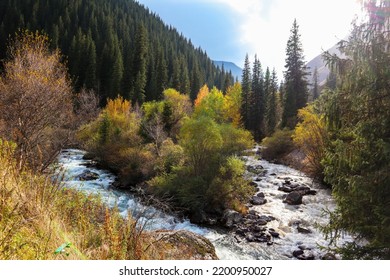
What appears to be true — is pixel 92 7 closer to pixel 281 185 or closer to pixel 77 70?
pixel 77 70

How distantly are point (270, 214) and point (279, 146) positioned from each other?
1574cm

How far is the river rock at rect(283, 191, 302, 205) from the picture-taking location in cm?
1567

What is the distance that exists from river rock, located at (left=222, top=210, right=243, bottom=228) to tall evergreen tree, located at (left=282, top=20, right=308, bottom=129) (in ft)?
73.8

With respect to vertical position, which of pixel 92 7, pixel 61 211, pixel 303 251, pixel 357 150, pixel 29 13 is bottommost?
pixel 303 251

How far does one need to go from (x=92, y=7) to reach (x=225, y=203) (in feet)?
278

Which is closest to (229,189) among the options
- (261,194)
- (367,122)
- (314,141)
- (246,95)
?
(261,194)

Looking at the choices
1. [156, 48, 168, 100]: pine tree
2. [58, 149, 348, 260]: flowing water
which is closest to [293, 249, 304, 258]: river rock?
[58, 149, 348, 260]: flowing water

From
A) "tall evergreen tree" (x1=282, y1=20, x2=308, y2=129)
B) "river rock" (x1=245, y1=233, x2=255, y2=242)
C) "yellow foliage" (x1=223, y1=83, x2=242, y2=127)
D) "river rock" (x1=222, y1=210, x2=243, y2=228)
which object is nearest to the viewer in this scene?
"river rock" (x1=245, y1=233, x2=255, y2=242)

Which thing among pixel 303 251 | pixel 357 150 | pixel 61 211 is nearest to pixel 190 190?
pixel 303 251

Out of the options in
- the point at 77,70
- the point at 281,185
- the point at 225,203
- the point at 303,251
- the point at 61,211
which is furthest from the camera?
the point at 77,70

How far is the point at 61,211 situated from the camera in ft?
11.9

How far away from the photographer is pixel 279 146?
94.8ft

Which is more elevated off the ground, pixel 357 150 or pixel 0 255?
pixel 357 150

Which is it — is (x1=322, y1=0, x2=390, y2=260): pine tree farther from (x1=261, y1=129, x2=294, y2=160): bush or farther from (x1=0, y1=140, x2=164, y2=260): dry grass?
(x1=261, y1=129, x2=294, y2=160): bush
